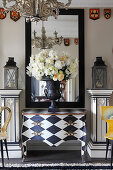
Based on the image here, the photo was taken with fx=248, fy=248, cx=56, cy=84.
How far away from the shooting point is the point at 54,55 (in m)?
3.64

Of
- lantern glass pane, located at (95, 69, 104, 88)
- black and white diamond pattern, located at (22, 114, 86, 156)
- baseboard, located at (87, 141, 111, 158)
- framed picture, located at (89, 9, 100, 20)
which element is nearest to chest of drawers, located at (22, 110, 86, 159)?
black and white diamond pattern, located at (22, 114, 86, 156)

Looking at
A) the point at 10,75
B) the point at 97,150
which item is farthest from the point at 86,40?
the point at 97,150

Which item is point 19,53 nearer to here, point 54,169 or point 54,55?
point 54,55

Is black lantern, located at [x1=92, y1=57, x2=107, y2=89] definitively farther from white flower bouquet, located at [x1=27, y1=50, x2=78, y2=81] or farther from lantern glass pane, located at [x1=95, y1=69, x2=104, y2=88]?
white flower bouquet, located at [x1=27, y1=50, x2=78, y2=81]

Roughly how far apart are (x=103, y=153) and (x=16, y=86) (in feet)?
5.91

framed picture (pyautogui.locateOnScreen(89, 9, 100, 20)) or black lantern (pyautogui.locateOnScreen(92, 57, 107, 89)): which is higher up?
framed picture (pyautogui.locateOnScreen(89, 9, 100, 20))

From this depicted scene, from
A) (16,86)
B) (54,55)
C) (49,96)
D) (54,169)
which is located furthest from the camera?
(16,86)

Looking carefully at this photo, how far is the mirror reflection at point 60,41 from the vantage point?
4297mm

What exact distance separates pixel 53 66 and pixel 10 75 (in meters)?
0.90

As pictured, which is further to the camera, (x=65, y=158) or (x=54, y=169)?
(x=65, y=158)

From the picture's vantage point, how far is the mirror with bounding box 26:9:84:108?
14.1 feet

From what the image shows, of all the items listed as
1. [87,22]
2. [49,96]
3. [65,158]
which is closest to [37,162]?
[65,158]

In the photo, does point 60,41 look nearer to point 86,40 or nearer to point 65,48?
point 65,48

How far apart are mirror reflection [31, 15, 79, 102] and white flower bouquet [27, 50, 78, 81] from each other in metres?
0.57
